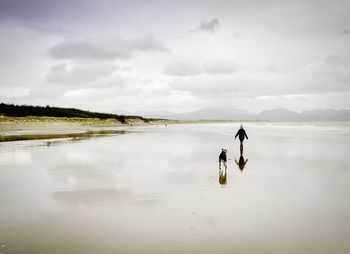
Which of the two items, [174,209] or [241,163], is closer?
[174,209]

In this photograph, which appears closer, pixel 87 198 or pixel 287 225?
pixel 287 225

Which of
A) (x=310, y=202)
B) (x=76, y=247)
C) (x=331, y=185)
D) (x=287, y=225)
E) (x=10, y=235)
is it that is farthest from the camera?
(x=331, y=185)

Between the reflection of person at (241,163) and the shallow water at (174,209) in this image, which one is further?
the reflection of person at (241,163)

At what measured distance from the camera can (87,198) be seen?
10375 millimetres

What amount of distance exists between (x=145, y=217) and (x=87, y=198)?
2848mm

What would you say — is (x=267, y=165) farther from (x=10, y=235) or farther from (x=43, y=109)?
(x=43, y=109)

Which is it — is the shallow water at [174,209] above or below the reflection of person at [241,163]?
below

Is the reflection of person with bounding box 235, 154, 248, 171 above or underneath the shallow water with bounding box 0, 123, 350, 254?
above

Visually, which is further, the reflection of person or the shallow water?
the reflection of person

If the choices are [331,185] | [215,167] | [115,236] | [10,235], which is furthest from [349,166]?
[10,235]

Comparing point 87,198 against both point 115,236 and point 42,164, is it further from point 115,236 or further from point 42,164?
point 42,164

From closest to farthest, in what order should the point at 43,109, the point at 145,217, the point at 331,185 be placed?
1. the point at 145,217
2. the point at 331,185
3. the point at 43,109

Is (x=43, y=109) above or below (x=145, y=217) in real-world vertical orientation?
above

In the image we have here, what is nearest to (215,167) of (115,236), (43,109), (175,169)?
(175,169)
